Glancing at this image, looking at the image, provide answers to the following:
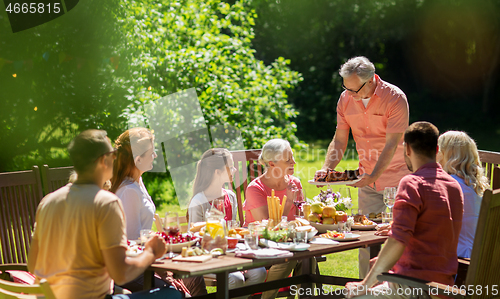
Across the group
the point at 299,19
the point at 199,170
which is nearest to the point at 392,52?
the point at 299,19

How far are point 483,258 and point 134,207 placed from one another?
2.26m

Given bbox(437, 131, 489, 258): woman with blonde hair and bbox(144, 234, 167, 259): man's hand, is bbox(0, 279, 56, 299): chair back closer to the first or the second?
bbox(144, 234, 167, 259): man's hand

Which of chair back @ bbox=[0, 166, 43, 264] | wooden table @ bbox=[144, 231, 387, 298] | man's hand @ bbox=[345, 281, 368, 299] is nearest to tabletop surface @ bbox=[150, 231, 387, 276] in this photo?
wooden table @ bbox=[144, 231, 387, 298]

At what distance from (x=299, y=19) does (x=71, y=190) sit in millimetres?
18587

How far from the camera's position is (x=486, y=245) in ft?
8.32

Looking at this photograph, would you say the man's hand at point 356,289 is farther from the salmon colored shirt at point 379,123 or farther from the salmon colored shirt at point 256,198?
the salmon colored shirt at point 379,123

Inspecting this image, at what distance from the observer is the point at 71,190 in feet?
7.98

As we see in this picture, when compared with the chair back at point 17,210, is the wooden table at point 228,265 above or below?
below

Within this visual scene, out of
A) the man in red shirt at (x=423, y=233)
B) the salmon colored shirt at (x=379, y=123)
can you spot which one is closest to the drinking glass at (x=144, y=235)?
the man in red shirt at (x=423, y=233)

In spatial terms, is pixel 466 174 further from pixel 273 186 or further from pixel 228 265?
pixel 228 265

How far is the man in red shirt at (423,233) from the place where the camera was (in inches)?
102

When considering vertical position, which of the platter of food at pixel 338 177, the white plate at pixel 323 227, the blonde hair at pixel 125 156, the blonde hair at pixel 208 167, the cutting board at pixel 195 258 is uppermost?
the blonde hair at pixel 125 156

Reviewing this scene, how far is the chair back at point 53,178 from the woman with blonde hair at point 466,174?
3.03m

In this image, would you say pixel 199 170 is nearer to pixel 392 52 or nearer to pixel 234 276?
pixel 234 276
